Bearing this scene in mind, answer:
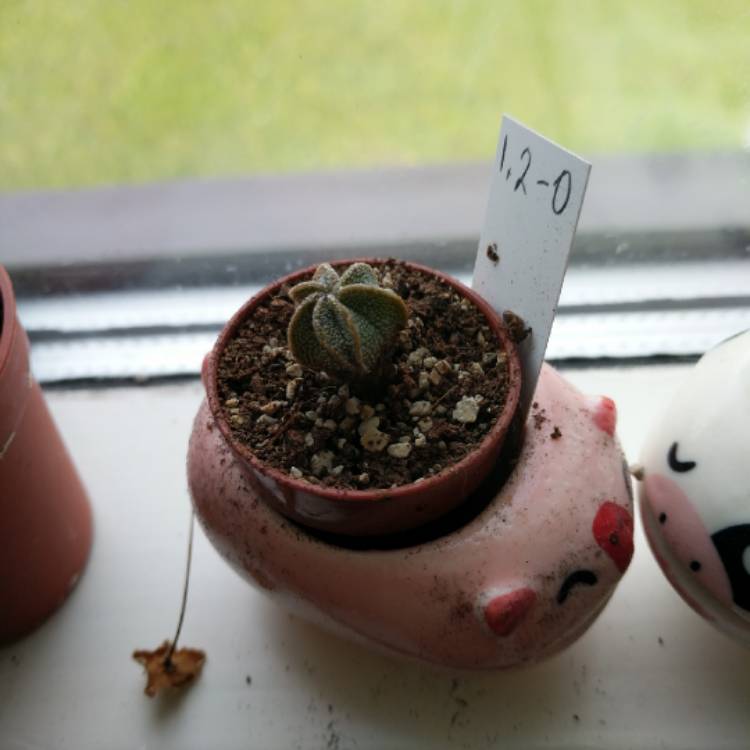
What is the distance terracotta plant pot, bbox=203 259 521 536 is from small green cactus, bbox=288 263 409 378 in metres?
0.09

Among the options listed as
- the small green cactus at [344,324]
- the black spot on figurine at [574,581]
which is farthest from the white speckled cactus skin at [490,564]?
the small green cactus at [344,324]

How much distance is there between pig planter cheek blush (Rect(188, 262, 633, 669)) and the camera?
0.68 m

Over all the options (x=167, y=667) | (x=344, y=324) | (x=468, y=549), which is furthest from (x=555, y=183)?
(x=167, y=667)

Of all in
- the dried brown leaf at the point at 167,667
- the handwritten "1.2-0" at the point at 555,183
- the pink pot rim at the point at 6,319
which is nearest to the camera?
the handwritten "1.2-0" at the point at 555,183

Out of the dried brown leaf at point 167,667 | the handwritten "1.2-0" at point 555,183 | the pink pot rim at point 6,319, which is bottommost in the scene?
the dried brown leaf at point 167,667

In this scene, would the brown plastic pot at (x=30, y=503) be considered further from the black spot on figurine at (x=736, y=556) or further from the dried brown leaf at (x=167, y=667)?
the black spot on figurine at (x=736, y=556)

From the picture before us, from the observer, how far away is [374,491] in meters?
0.65

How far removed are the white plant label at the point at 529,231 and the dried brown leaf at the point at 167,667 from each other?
Answer: 43 cm

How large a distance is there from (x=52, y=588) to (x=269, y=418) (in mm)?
370

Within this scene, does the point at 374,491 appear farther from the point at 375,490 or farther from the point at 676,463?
the point at 676,463

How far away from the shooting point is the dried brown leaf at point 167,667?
868 millimetres

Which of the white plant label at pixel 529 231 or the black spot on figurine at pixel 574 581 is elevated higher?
the white plant label at pixel 529 231

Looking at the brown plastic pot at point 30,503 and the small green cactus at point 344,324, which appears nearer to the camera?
the small green cactus at point 344,324

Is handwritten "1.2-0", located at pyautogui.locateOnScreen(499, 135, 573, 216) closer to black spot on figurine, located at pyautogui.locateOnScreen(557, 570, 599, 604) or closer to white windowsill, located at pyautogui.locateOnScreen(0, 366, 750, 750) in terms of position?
black spot on figurine, located at pyautogui.locateOnScreen(557, 570, 599, 604)
